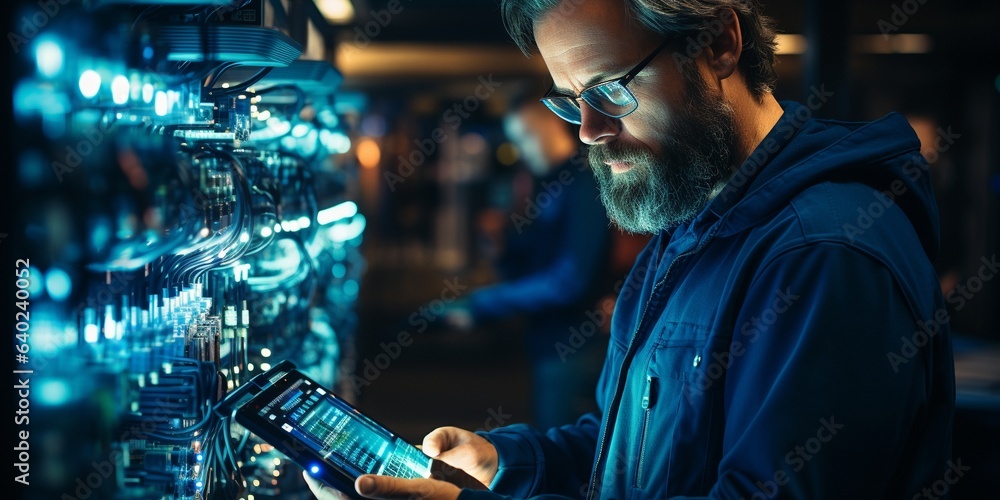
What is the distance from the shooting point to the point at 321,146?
2188 mm

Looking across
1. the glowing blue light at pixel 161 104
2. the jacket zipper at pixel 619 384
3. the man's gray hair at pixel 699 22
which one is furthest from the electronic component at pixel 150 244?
the jacket zipper at pixel 619 384

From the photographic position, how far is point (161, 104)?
132cm

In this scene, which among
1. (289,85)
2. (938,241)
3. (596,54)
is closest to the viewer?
(938,241)

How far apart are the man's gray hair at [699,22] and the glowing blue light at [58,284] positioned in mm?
877

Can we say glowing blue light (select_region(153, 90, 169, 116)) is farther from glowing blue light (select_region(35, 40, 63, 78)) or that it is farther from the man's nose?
the man's nose

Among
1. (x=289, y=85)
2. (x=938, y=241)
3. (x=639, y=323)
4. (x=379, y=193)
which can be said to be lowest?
(x=379, y=193)

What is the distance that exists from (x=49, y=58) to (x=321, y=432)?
0.69 metres

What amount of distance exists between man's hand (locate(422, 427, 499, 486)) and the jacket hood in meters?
0.60

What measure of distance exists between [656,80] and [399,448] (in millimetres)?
751

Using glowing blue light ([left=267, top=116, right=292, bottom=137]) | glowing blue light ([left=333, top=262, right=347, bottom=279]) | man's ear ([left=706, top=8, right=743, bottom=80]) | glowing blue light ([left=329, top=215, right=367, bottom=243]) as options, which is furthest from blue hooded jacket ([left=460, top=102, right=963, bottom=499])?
glowing blue light ([left=333, top=262, right=347, bottom=279])

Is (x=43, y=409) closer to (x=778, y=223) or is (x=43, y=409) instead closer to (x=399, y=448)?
(x=399, y=448)

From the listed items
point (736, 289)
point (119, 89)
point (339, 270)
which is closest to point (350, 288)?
point (339, 270)

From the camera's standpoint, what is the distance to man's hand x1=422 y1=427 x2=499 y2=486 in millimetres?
1426

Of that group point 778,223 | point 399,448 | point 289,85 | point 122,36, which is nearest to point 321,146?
point 289,85
